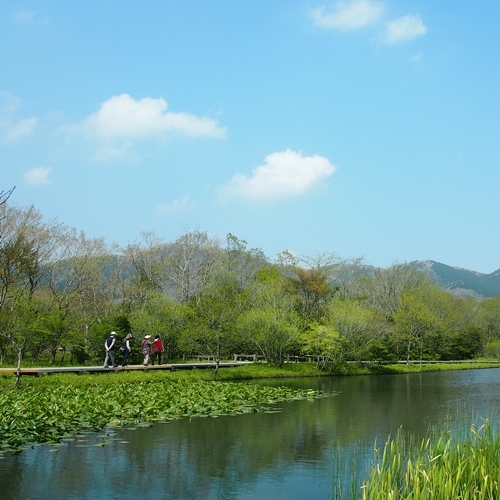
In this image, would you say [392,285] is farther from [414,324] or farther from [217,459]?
[217,459]

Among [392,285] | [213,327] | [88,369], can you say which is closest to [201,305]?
[213,327]

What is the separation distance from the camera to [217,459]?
12.3m

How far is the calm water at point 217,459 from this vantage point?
9969mm

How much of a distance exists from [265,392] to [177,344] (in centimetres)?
1601

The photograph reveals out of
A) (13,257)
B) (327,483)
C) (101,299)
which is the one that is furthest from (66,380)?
(101,299)

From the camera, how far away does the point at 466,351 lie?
2530 inches

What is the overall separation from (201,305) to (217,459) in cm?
2125

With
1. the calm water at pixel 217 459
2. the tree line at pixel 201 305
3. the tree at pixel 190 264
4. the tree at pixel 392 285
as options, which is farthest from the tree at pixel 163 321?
the tree at pixel 392 285

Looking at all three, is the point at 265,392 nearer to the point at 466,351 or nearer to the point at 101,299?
the point at 101,299

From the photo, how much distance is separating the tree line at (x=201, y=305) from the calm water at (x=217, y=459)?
9019mm

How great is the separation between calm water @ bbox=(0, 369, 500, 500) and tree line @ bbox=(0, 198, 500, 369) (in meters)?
9.02

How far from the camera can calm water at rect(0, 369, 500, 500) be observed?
9969 millimetres

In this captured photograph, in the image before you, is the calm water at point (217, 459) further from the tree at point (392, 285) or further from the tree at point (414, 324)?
the tree at point (392, 285)

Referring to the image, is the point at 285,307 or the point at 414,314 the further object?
the point at 414,314
